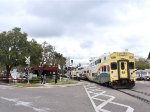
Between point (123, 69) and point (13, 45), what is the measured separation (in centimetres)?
3711

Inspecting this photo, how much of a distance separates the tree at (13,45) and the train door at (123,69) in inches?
1357

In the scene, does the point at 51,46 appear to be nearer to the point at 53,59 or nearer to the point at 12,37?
the point at 53,59

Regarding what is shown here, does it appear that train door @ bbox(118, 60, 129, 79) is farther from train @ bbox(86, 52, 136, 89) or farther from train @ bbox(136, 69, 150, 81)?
train @ bbox(136, 69, 150, 81)

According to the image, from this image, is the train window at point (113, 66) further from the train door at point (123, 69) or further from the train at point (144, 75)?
the train at point (144, 75)

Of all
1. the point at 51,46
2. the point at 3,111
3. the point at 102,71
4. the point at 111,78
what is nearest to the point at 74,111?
the point at 3,111

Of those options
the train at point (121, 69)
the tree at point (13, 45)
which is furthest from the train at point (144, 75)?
the train at point (121, 69)

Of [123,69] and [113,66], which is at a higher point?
[113,66]

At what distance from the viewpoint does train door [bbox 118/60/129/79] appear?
41500 mm

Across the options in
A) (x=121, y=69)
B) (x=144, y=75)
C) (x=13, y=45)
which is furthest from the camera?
(x=144, y=75)

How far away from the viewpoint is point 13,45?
246ft

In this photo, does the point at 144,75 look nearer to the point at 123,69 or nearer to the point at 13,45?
the point at 13,45

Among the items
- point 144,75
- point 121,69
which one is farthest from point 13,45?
point 121,69

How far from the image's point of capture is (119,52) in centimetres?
4162

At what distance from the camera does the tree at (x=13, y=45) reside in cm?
7338
